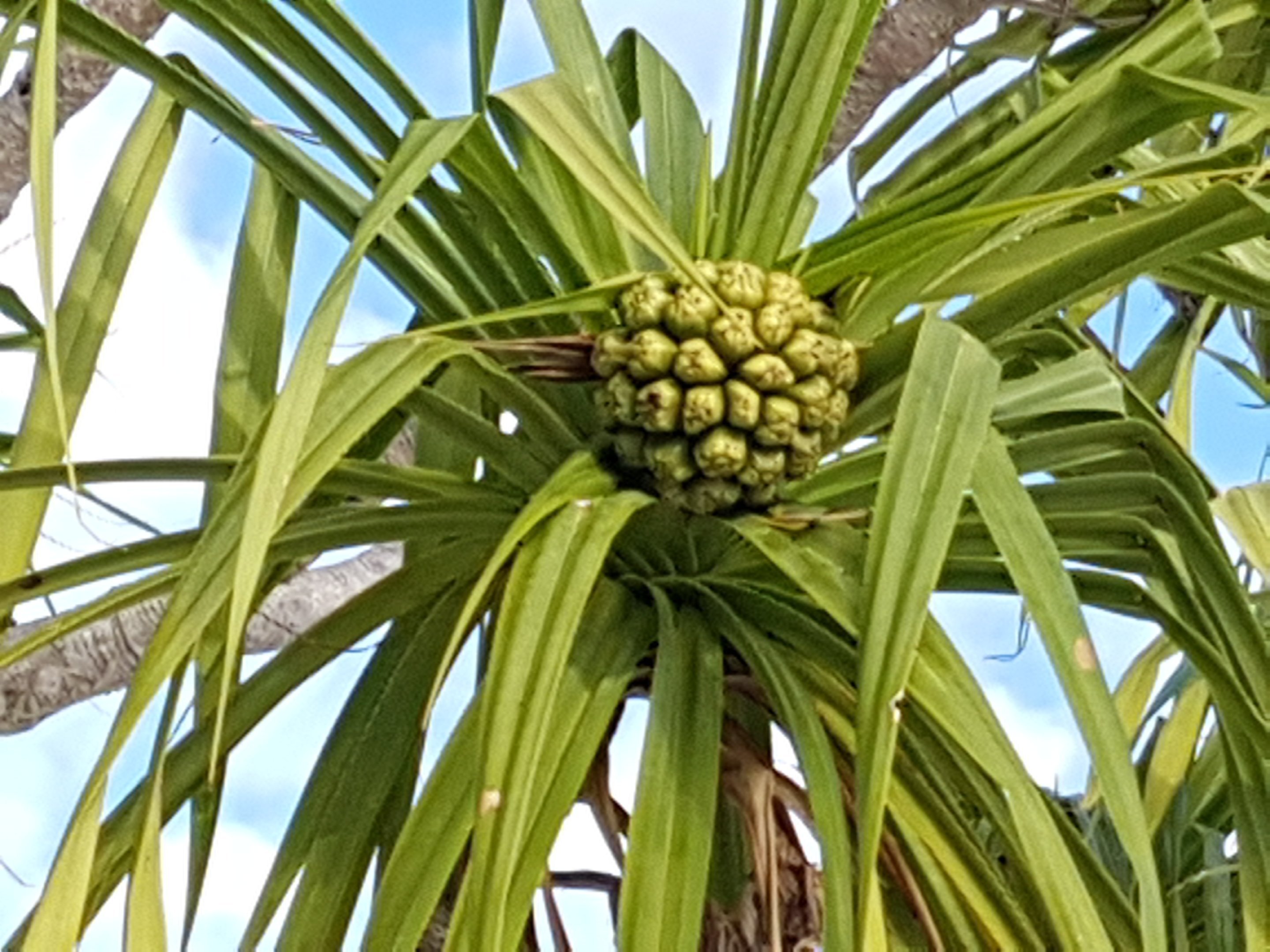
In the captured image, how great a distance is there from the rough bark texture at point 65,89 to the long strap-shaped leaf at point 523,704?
666 mm

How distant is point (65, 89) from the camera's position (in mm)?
1145

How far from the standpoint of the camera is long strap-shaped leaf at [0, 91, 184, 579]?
72 centimetres

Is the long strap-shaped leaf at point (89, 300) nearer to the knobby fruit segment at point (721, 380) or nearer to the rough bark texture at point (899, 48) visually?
the knobby fruit segment at point (721, 380)

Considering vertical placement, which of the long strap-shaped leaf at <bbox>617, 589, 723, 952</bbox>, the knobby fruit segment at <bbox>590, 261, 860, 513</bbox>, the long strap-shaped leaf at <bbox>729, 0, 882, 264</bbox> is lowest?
the long strap-shaped leaf at <bbox>617, 589, 723, 952</bbox>

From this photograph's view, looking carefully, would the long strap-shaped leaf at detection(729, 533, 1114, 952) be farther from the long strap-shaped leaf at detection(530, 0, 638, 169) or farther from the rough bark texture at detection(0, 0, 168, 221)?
the rough bark texture at detection(0, 0, 168, 221)

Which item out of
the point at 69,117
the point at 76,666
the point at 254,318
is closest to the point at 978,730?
the point at 254,318

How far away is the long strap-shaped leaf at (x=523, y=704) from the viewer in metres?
0.51

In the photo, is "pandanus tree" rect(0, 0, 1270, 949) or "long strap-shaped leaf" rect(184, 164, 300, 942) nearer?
"pandanus tree" rect(0, 0, 1270, 949)

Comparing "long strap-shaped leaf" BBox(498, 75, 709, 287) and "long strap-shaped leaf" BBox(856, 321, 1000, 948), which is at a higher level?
"long strap-shaped leaf" BBox(498, 75, 709, 287)

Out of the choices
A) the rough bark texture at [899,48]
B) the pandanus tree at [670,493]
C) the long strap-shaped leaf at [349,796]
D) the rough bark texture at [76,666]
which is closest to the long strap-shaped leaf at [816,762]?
the pandanus tree at [670,493]

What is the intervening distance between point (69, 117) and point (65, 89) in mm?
19

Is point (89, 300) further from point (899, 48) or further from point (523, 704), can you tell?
point (899, 48)

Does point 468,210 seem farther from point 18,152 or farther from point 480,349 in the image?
point 18,152

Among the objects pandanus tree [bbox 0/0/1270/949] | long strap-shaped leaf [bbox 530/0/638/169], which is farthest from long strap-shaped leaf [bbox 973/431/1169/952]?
long strap-shaped leaf [bbox 530/0/638/169]
